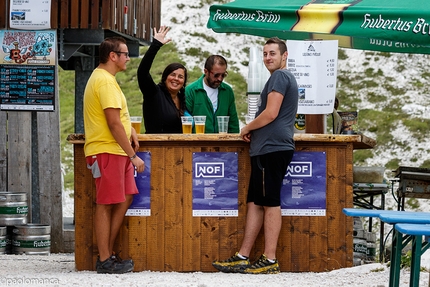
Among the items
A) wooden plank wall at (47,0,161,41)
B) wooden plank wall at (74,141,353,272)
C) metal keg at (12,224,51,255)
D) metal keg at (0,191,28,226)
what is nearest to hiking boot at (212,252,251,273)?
wooden plank wall at (74,141,353,272)

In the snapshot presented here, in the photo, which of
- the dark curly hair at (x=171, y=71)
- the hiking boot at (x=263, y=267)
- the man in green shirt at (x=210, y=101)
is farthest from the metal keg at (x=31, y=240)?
the hiking boot at (x=263, y=267)

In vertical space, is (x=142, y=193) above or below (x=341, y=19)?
below

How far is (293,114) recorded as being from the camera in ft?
24.0

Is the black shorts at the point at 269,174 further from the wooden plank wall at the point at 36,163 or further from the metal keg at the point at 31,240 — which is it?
the wooden plank wall at the point at 36,163

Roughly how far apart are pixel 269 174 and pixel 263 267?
768 mm

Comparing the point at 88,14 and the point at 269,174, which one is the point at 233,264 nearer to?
the point at 269,174

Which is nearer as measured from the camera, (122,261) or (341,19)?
(122,261)

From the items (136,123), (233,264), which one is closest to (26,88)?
(136,123)

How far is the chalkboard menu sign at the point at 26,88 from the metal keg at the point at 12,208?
1.08 meters

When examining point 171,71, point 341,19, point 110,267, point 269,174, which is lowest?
point 110,267

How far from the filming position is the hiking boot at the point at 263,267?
7.34 meters

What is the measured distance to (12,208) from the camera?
35.4 ft

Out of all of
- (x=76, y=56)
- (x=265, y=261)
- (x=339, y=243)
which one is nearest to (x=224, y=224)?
(x=265, y=261)

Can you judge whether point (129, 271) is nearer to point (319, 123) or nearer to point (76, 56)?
point (319, 123)
